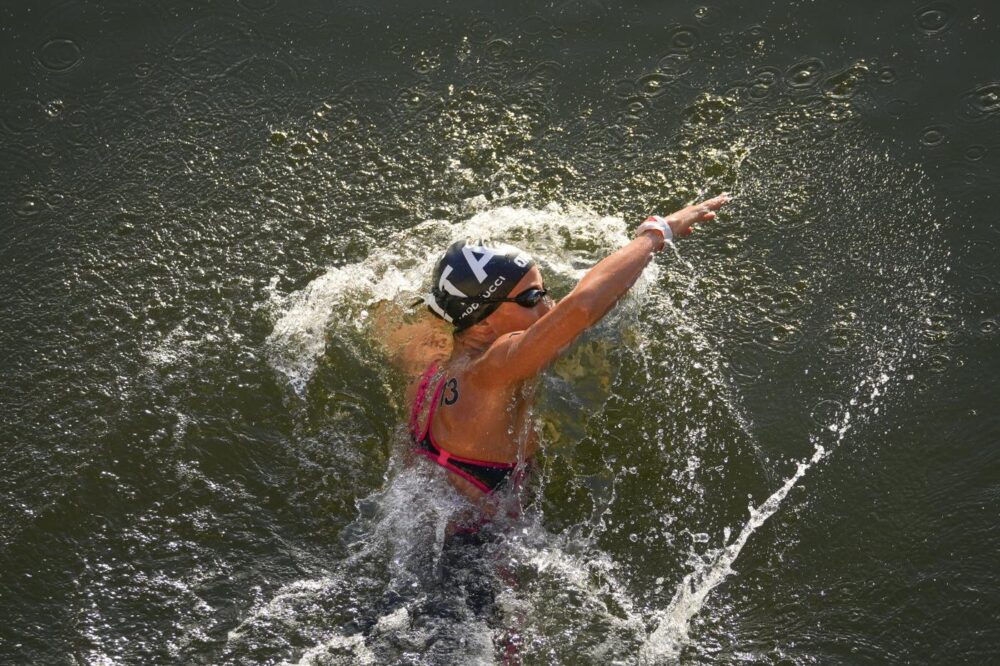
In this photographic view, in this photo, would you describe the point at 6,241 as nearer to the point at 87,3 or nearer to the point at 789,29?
the point at 87,3

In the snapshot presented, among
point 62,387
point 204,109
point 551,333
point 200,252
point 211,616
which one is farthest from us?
point 204,109

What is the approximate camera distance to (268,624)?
515cm

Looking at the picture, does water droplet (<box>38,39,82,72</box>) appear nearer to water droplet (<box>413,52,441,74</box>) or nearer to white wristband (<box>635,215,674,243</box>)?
water droplet (<box>413,52,441,74</box>)

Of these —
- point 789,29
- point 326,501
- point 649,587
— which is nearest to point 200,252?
point 326,501

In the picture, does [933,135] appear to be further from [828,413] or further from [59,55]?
[59,55]

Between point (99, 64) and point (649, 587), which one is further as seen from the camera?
point (99, 64)

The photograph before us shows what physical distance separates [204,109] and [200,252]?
1.43m

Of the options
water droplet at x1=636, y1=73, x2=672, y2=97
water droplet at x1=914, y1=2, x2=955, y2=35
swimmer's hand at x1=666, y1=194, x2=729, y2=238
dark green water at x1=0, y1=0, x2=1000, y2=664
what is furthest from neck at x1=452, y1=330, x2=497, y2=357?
water droplet at x1=914, y1=2, x2=955, y2=35

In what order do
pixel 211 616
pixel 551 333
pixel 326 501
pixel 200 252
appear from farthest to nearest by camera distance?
pixel 200 252, pixel 326 501, pixel 211 616, pixel 551 333

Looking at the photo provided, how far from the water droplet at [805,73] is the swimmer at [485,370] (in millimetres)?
2427

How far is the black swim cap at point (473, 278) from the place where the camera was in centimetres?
534

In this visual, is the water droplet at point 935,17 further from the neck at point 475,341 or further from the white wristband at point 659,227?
the neck at point 475,341

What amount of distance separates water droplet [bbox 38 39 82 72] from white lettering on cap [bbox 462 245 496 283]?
14.2 ft

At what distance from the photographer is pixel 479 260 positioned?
535 cm
